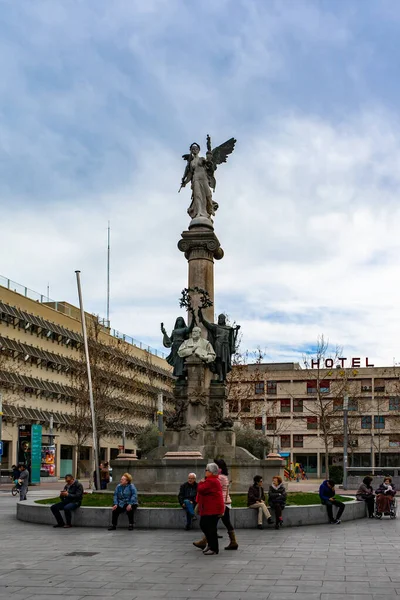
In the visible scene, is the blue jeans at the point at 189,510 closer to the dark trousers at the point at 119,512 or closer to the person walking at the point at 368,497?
the dark trousers at the point at 119,512

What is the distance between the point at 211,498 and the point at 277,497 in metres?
4.79

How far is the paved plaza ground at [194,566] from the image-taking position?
10.8 metres

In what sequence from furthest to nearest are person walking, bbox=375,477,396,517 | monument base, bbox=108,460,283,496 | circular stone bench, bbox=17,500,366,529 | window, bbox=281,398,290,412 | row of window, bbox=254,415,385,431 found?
window, bbox=281,398,290,412 → row of window, bbox=254,415,385,431 → person walking, bbox=375,477,396,517 → monument base, bbox=108,460,283,496 → circular stone bench, bbox=17,500,366,529

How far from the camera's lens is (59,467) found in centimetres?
7650

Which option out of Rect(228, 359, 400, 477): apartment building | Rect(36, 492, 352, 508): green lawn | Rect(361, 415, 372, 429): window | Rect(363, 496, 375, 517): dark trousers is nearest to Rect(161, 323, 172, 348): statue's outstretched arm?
Rect(36, 492, 352, 508): green lawn

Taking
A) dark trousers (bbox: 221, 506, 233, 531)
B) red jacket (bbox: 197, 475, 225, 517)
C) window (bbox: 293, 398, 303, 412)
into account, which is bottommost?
dark trousers (bbox: 221, 506, 233, 531)

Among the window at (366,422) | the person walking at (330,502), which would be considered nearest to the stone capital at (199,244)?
the person walking at (330,502)

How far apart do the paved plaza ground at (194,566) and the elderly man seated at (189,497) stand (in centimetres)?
41

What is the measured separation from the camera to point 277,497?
18.7 metres

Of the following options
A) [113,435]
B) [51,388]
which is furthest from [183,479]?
[113,435]

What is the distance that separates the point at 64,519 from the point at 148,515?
211 centimetres

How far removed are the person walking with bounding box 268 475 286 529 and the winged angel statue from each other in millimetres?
10813

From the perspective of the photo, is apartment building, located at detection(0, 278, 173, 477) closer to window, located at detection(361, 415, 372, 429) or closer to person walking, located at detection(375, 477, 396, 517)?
window, located at detection(361, 415, 372, 429)

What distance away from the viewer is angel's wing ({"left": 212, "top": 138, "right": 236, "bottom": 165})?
28.3 meters
